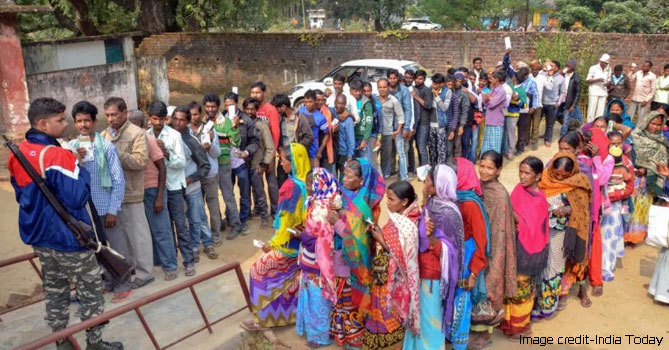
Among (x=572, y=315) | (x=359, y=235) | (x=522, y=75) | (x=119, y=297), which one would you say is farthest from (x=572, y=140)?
(x=522, y=75)

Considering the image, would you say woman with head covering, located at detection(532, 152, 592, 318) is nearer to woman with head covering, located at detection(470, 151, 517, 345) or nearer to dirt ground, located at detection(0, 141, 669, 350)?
dirt ground, located at detection(0, 141, 669, 350)

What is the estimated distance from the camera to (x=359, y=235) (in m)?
3.69

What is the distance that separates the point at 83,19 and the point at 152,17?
2.25 metres

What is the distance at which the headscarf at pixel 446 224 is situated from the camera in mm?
3662

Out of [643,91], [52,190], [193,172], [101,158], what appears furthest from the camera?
[643,91]

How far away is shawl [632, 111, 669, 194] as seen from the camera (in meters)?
5.69

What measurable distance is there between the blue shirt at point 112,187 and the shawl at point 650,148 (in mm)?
5149

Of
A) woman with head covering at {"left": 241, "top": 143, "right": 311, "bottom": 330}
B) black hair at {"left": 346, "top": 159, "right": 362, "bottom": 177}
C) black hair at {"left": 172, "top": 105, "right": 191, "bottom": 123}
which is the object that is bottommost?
woman with head covering at {"left": 241, "top": 143, "right": 311, "bottom": 330}

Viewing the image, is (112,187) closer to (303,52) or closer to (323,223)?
(323,223)

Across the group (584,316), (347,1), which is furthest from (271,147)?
(347,1)

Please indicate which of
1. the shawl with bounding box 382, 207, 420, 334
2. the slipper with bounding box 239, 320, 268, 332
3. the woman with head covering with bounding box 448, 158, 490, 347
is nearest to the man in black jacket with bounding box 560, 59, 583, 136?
the woman with head covering with bounding box 448, 158, 490, 347

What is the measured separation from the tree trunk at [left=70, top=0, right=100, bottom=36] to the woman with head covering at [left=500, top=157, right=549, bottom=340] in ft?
53.8

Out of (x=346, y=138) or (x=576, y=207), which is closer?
(x=576, y=207)

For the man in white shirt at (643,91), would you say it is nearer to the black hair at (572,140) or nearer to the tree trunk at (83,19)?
the black hair at (572,140)
